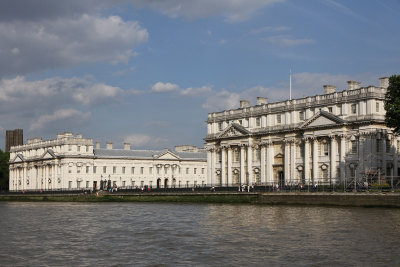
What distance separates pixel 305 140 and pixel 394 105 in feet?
72.5

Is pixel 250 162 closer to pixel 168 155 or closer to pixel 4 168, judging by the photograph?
pixel 168 155

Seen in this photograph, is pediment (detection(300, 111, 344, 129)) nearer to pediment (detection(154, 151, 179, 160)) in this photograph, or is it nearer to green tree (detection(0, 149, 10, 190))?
pediment (detection(154, 151, 179, 160))

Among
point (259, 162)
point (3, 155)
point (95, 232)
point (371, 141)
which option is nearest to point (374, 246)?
point (95, 232)

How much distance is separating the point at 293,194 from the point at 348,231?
82.1 ft

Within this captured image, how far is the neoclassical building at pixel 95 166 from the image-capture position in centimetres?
12200

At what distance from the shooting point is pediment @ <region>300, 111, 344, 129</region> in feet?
252

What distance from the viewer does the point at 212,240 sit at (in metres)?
33.7

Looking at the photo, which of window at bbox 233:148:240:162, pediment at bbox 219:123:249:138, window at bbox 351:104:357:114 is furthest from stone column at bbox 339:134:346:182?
window at bbox 233:148:240:162

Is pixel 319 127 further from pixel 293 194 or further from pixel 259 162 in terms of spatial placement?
pixel 293 194

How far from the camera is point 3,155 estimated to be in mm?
153000

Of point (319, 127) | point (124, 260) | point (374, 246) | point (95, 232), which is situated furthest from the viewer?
point (319, 127)

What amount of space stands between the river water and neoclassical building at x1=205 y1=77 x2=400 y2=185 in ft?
81.3

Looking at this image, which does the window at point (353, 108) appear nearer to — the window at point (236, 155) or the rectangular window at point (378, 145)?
the rectangular window at point (378, 145)

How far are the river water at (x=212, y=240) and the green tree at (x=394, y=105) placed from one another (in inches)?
522
